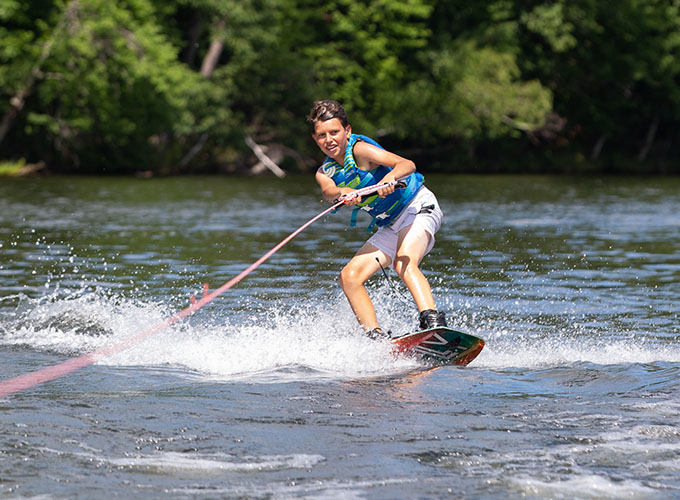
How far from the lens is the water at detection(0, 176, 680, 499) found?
193 inches

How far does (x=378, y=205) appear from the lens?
805cm

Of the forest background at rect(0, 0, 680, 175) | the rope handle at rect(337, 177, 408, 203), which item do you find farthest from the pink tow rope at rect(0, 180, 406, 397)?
the forest background at rect(0, 0, 680, 175)

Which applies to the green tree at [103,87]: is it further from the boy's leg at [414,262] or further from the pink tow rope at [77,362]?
the boy's leg at [414,262]

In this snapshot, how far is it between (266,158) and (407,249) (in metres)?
36.3

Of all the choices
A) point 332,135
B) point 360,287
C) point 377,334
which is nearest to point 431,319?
point 377,334

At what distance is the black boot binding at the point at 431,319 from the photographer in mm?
7547

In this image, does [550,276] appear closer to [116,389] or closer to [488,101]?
[116,389]

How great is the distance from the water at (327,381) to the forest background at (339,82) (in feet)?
77.4

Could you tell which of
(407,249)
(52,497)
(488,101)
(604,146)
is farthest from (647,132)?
(52,497)

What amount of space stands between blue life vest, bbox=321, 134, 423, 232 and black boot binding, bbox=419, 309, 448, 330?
81cm

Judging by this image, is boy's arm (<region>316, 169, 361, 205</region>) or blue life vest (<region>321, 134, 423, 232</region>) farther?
blue life vest (<region>321, 134, 423, 232</region>)

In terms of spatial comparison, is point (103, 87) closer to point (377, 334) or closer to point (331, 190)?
point (331, 190)

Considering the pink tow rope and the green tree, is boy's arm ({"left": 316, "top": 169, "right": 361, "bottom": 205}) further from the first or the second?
the green tree

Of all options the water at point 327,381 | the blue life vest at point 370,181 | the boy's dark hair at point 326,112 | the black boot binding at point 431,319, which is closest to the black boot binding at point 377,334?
the water at point 327,381
